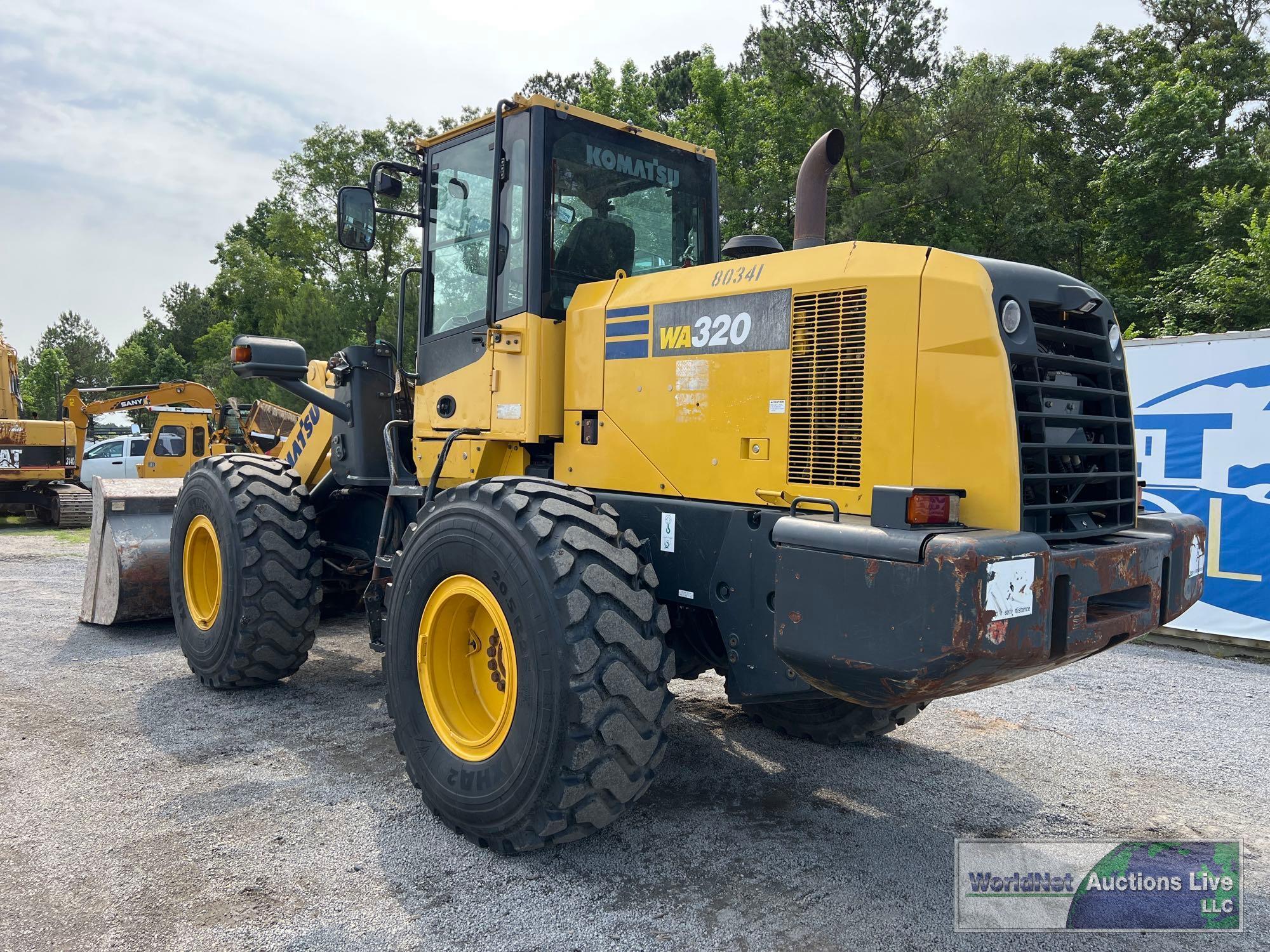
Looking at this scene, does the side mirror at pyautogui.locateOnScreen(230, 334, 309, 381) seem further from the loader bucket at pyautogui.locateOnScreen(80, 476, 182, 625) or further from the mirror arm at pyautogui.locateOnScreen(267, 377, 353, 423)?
the loader bucket at pyautogui.locateOnScreen(80, 476, 182, 625)

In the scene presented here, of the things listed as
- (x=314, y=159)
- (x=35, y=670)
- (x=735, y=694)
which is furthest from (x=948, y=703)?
(x=314, y=159)

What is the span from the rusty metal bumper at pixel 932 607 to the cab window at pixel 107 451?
65.7 ft

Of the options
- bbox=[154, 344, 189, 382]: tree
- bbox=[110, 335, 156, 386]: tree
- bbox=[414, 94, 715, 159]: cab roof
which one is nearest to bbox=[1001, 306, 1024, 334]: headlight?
bbox=[414, 94, 715, 159]: cab roof

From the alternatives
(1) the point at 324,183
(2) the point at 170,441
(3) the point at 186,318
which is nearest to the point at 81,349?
(3) the point at 186,318

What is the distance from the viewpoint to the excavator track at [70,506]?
1722 centimetres

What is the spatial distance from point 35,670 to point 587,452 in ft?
15.6

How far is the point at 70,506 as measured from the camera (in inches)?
680

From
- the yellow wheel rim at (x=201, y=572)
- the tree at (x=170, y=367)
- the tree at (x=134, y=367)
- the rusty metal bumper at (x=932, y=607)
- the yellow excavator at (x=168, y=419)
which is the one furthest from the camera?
the tree at (x=134, y=367)

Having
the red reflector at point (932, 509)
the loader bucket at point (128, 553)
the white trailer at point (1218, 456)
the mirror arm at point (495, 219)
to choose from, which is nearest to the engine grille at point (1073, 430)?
the red reflector at point (932, 509)

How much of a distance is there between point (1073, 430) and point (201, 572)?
5.68 meters

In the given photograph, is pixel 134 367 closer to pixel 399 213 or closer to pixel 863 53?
pixel 863 53

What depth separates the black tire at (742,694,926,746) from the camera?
16.1 feet

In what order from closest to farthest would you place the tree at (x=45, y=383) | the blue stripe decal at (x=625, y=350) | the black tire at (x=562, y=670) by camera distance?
the black tire at (x=562, y=670) → the blue stripe decal at (x=625, y=350) → the tree at (x=45, y=383)

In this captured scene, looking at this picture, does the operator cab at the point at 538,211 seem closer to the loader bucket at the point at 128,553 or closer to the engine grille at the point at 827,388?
the engine grille at the point at 827,388
